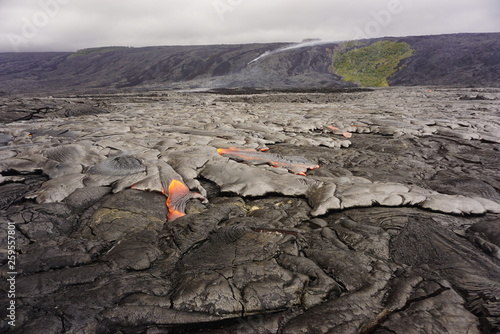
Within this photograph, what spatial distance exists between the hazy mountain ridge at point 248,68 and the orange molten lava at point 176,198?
2880 centimetres

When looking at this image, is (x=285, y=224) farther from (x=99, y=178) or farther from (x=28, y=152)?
(x=28, y=152)

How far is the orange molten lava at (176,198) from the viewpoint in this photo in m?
3.53

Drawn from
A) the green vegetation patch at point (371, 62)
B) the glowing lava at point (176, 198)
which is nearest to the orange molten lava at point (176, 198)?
the glowing lava at point (176, 198)

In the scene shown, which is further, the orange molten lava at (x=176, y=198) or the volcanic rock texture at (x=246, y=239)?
the orange molten lava at (x=176, y=198)

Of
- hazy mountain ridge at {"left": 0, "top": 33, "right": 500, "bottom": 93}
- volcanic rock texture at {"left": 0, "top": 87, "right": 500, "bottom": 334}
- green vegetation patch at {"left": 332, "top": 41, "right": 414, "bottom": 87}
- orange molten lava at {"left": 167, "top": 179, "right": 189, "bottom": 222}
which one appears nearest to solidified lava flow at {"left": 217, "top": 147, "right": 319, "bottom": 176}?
volcanic rock texture at {"left": 0, "top": 87, "right": 500, "bottom": 334}

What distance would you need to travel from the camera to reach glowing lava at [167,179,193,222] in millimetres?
3535

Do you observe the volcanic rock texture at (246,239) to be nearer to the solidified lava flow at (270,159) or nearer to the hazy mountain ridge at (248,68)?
the solidified lava flow at (270,159)

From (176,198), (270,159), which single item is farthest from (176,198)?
(270,159)

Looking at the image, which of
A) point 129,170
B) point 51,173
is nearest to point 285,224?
point 129,170

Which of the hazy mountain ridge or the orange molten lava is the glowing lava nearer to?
the orange molten lava

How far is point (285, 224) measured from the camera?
129 inches

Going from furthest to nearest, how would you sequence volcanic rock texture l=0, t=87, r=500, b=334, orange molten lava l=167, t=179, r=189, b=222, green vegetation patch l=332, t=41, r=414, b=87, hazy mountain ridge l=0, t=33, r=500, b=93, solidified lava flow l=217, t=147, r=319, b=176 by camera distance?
green vegetation patch l=332, t=41, r=414, b=87
hazy mountain ridge l=0, t=33, r=500, b=93
solidified lava flow l=217, t=147, r=319, b=176
orange molten lava l=167, t=179, r=189, b=222
volcanic rock texture l=0, t=87, r=500, b=334

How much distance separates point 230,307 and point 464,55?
44551 mm

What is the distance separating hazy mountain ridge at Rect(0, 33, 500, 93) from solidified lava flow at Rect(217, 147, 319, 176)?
88.4 feet
